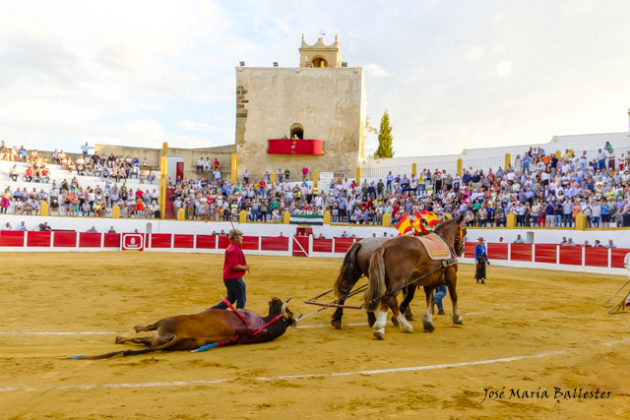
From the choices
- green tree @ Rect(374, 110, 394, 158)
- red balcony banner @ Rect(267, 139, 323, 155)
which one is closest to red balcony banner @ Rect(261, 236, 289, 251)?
red balcony banner @ Rect(267, 139, 323, 155)

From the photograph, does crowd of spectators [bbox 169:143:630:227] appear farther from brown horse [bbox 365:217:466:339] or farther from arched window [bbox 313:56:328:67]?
brown horse [bbox 365:217:466:339]

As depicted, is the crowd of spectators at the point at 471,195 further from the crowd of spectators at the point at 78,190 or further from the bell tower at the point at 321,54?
the bell tower at the point at 321,54

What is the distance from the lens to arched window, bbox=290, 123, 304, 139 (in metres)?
40.9

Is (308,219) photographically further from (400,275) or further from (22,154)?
(400,275)

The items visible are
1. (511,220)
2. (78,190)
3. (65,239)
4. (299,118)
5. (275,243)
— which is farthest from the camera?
(299,118)

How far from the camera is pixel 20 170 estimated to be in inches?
1185

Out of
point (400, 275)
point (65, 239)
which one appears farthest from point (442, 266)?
point (65, 239)

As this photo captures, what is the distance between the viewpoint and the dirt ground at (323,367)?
4340mm

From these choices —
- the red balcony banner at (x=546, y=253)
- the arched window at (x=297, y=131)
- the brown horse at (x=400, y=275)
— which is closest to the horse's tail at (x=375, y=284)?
the brown horse at (x=400, y=275)

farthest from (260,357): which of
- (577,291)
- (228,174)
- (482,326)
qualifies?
(228,174)

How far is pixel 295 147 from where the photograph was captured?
39688 millimetres

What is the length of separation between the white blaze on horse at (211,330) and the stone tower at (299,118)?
3272cm

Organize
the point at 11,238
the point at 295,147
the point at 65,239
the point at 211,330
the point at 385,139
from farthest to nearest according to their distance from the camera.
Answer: the point at 385,139, the point at 295,147, the point at 65,239, the point at 11,238, the point at 211,330

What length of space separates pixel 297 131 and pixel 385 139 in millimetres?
18524
